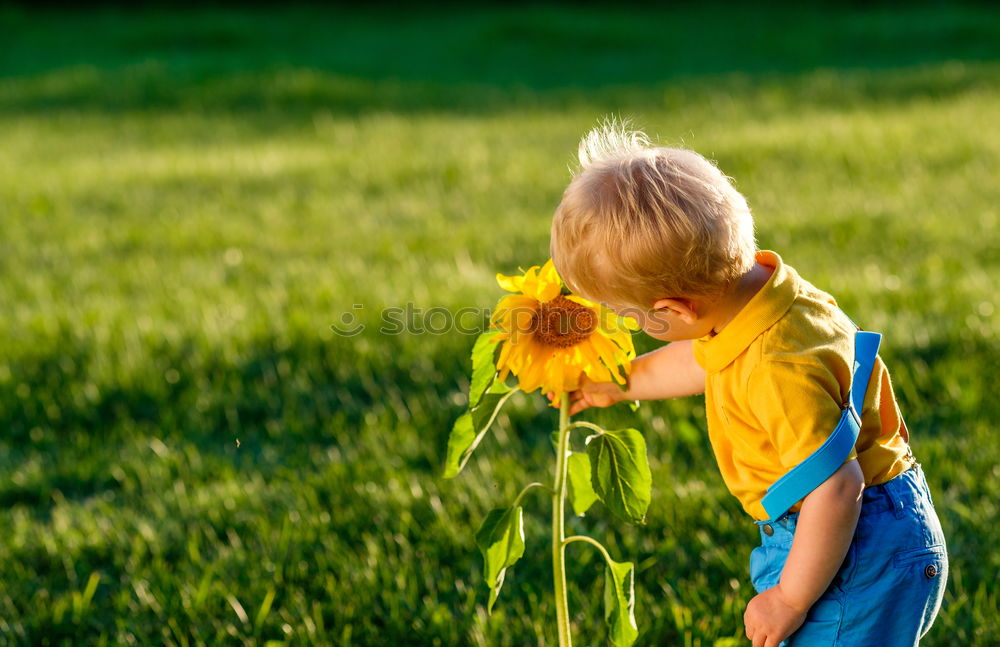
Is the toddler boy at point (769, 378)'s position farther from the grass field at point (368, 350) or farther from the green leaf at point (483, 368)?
the grass field at point (368, 350)

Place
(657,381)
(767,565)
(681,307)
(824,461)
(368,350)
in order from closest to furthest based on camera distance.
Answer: (824,461) < (681,307) < (767,565) < (657,381) < (368,350)

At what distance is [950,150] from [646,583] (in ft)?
15.8

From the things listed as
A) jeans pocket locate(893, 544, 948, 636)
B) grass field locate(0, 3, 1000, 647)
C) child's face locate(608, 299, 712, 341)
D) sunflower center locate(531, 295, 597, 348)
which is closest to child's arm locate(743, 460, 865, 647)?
jeans pocket locate(893, 544, 948, 636)

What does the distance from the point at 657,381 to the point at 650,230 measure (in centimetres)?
45

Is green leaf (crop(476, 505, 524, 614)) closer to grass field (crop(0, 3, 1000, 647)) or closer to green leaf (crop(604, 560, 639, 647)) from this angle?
green leaf (crop(604, 560, 639, 647))

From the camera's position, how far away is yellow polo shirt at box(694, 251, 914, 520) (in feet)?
4.91

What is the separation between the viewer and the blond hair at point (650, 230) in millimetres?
1489

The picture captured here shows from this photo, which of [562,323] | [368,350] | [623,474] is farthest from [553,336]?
[368,350]

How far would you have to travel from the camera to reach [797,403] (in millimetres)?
1492

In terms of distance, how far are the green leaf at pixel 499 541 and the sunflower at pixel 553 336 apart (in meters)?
0.20

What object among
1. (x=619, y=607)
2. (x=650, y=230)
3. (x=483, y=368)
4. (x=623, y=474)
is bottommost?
(x=619, y=607)

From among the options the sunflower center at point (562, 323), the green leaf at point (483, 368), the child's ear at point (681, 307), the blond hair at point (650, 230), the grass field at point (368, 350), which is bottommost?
the grass field at point (368, 350)

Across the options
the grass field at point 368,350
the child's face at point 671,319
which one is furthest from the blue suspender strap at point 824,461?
the grass field at point 368,350

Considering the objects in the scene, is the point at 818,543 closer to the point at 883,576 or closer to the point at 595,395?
the point at 883,576
